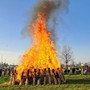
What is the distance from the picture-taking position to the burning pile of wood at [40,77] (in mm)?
25203

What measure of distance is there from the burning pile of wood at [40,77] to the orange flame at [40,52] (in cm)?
87

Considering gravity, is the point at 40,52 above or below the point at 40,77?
above

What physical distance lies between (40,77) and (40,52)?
135 inches

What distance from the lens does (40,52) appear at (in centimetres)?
2808

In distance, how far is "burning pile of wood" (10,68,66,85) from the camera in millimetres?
25203

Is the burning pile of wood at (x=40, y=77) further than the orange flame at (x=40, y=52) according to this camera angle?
No

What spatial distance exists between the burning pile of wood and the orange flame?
87cm

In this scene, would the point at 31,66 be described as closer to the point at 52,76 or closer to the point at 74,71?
the point at 52,76

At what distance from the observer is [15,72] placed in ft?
88.7

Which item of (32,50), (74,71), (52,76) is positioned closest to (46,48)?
(32,50)

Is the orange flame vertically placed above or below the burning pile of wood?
above

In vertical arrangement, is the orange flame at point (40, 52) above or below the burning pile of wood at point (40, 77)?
above

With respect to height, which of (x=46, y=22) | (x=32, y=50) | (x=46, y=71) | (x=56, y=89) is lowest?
(x=56, y=89)

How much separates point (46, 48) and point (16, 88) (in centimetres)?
691
